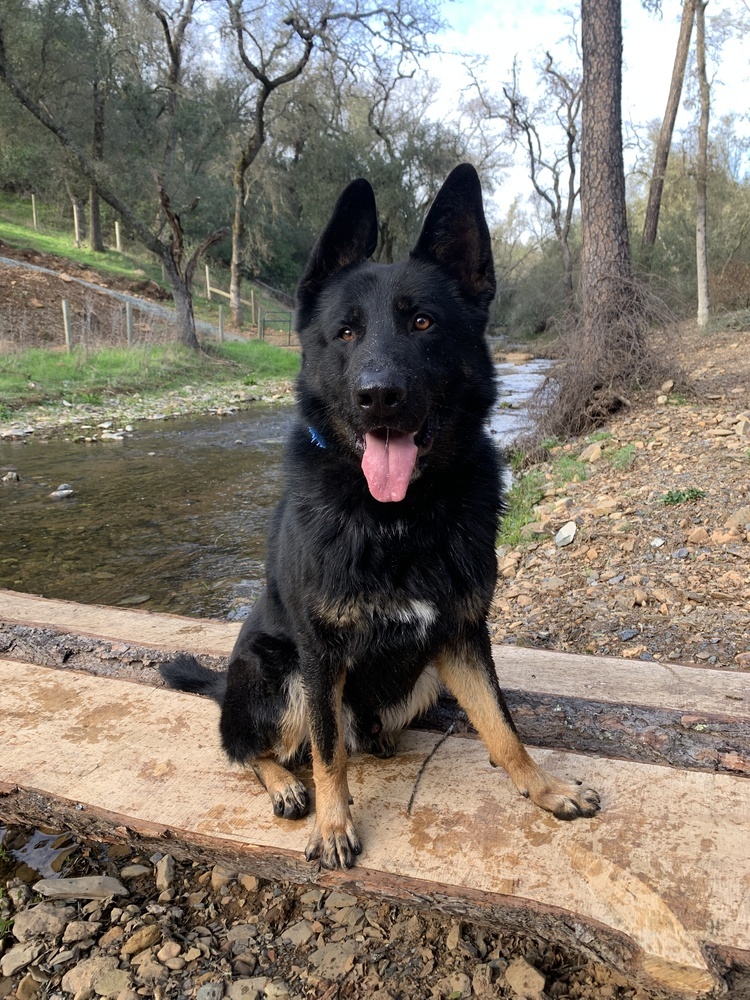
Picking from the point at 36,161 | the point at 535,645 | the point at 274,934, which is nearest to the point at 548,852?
the point at 274,934

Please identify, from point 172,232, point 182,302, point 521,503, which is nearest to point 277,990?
point 521,503

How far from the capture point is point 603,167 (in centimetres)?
875

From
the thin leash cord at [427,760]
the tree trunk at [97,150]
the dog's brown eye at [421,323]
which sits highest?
the tree trunk at [97,150]

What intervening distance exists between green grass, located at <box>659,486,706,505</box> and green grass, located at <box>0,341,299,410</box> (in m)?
11.8

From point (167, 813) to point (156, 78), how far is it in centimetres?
3558

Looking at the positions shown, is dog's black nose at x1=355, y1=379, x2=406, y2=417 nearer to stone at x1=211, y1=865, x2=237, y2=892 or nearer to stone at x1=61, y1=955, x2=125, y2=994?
stone at x1=211, y1=865, x2=237, y2=892

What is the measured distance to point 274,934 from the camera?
2166 millimetres

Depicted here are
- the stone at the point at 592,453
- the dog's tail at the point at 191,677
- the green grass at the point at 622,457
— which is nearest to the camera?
the dog's tail at the point at 191,677

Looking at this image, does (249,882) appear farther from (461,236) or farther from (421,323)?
(461,236)

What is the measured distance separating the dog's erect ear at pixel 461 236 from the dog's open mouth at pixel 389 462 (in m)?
0.79

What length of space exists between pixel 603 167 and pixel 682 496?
5.64 m

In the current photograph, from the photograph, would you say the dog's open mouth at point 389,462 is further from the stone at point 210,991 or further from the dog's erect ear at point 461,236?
the stone at point 210,991

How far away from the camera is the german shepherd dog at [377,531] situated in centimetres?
222

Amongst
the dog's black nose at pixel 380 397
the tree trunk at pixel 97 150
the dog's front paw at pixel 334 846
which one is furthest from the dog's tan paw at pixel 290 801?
the tree trunk at pixel 97 150
